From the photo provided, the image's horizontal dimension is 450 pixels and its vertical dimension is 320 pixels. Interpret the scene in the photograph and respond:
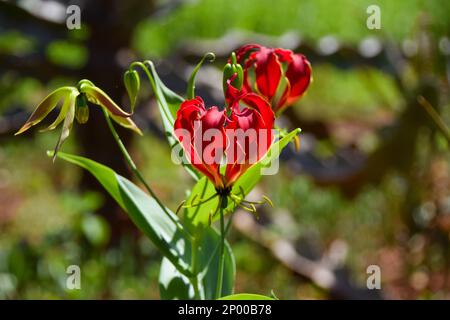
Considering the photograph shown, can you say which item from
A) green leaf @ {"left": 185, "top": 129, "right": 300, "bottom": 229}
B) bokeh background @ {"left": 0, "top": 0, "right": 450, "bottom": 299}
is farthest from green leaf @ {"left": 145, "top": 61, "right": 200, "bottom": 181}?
bokeh background @ {"left": 0, "top": 0, "right": 450, "bottom": 299}

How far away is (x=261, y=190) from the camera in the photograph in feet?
8.70

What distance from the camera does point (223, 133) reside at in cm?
78

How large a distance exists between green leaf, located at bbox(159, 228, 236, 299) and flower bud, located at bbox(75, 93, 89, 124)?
0.77 ft

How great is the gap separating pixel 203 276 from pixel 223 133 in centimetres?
26

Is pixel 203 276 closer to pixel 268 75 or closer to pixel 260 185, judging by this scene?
pixel 268 75

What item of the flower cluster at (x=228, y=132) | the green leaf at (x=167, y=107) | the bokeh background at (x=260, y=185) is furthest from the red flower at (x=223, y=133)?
the bokeh background at (x=260, y=185)

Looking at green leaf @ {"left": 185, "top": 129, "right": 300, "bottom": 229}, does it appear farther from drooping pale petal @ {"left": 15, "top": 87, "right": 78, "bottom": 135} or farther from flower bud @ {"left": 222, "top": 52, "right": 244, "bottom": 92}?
drooping pale petal @ {"left": 15, "top": 87, "right": 78, "bottom": 135}

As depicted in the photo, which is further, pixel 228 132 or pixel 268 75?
pixel 268 75

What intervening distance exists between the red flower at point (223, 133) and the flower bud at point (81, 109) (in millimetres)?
97

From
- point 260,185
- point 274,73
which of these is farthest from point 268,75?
point 260,185

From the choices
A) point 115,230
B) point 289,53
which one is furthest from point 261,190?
point 289,53

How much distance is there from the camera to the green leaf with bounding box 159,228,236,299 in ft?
3.17

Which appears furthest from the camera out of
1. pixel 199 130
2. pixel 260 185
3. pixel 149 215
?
pixel 260 185

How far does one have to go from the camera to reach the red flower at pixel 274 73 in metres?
0.94
